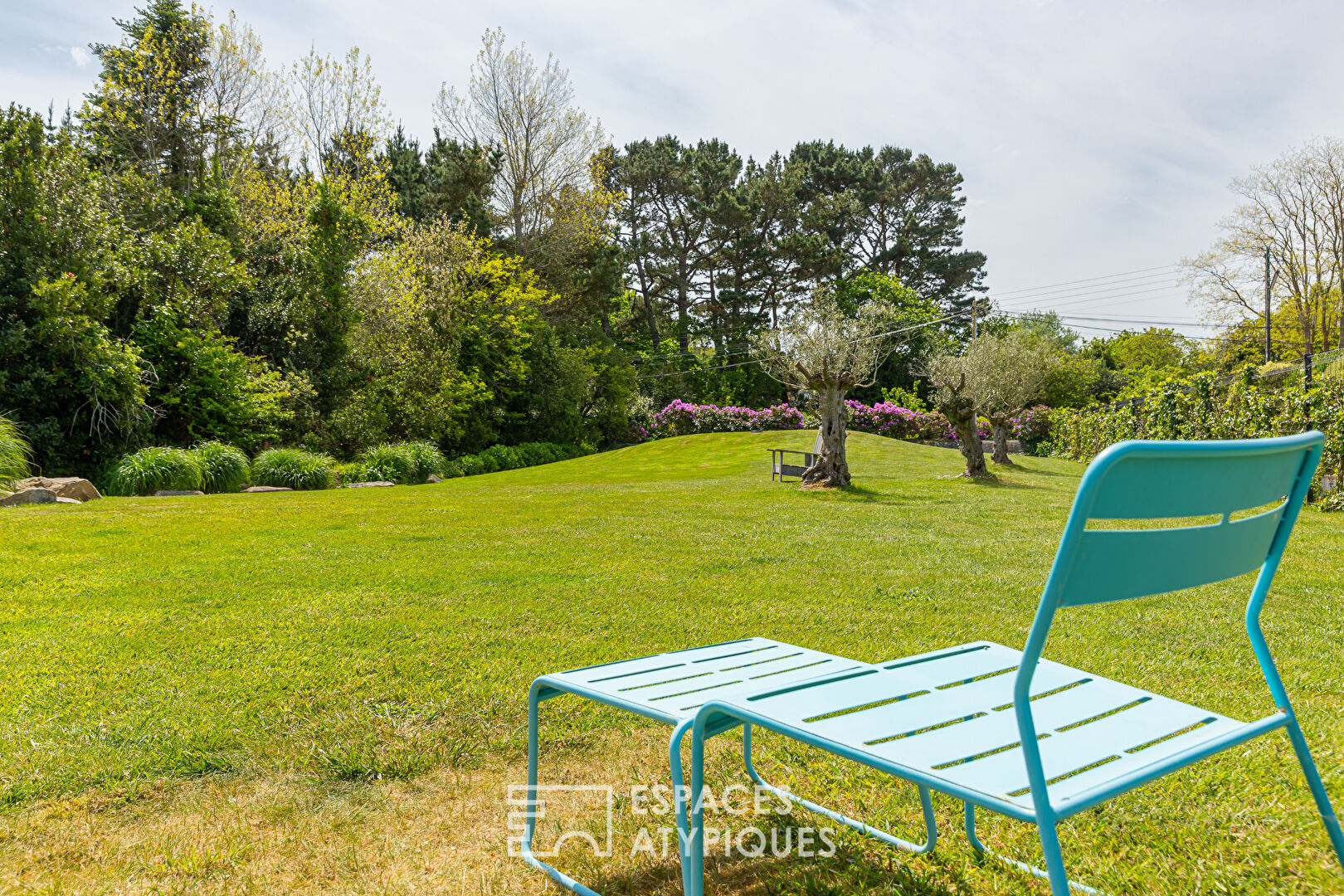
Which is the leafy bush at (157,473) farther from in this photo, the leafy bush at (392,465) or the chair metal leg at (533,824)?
the chair metal leg at (533,824)

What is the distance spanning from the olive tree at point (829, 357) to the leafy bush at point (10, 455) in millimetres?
10538

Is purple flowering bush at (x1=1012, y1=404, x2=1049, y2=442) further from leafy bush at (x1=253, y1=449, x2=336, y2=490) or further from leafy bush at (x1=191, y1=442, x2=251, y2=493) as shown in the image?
leafy bush at (x1=191, y1=442, x2=251, y2=493)

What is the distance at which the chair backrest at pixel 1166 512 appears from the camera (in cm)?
117

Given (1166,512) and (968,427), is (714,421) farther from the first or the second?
(1166,512)

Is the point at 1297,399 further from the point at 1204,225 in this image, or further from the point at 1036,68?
the point at 1204,225

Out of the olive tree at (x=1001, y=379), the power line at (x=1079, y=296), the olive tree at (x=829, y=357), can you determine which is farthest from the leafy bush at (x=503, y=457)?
the power line at (x=1079, y=296)

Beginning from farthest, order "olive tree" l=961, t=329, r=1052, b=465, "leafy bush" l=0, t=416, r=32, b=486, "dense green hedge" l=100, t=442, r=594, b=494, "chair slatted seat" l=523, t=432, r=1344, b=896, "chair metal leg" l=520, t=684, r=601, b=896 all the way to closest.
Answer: "olive tree" l=961, t=329, r=1052, b=465 < "dense green hedge" l=100, t=442, r=594, b=494 < "leafy bush" l=0, t=416, r=32, b=486 < "chair metal leg" l=520, t=684, r=601, b=896 < "chair slatted seat" l=523, t=432, r=1344, b=896

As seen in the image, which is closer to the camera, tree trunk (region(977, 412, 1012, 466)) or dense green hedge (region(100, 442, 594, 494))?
dense green hedge (region(100, 442, 594, 494))

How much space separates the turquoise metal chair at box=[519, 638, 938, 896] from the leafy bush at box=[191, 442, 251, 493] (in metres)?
11.8

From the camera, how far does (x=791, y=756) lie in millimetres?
2680

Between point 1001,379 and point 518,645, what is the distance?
2238 centimetres

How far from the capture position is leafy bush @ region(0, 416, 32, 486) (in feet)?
30.9

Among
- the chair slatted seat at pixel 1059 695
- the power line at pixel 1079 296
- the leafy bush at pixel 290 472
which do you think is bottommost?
the leafy bush at pixel 290 472

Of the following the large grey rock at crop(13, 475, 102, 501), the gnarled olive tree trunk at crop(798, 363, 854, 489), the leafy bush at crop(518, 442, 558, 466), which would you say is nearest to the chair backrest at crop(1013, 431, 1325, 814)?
the gnarled olive tree trunk at crop(798, 363, 854, 489)
